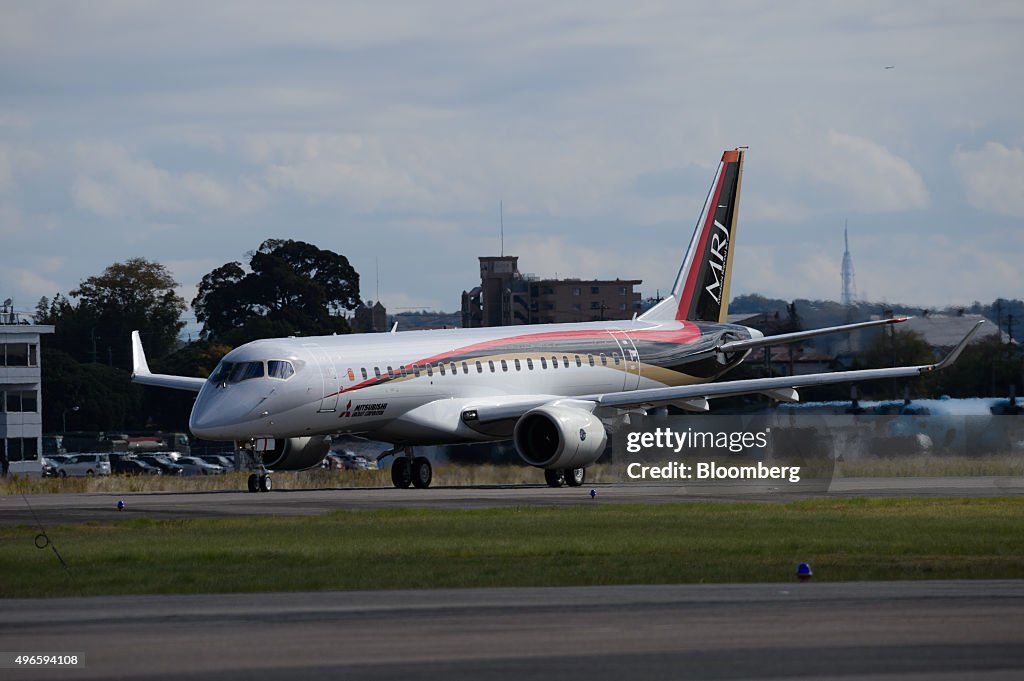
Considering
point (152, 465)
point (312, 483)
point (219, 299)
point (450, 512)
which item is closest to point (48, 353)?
point (219, 299)

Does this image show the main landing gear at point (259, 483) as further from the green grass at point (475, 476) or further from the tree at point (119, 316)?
the tree at point (119, 316)

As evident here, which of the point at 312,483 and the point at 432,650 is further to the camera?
the point at 312,483

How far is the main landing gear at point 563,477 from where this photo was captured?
46.3 metres

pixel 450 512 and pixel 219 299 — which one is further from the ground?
pixel 219 299

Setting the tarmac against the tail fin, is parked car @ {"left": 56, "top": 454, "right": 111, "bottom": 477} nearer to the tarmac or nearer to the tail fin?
the tail fin

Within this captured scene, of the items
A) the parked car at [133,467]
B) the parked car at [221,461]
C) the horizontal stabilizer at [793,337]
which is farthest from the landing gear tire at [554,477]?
the parked car at [221,461]

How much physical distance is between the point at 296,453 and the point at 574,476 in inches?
295

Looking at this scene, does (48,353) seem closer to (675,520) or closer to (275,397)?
(275,397)

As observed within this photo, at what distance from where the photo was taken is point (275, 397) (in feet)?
A: 140

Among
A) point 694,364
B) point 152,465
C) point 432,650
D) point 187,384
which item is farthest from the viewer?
point 152,465

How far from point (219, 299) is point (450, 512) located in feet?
349

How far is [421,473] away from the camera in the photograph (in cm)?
4709

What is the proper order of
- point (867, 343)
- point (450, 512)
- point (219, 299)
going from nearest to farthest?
point (450, 512)
point (867, 343)
point (219, 299)

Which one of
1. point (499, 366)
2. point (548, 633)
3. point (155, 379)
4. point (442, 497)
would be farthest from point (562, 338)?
point (548, 633)
